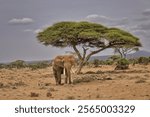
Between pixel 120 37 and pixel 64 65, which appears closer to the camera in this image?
pixel 64 65

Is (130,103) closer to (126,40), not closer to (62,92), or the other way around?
(62,92)

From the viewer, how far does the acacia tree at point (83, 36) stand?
29.0 metres

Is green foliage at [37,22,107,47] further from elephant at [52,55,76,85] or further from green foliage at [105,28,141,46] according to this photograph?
elephant at [52,55,76,85]

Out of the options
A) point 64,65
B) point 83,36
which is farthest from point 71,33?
point 64,65

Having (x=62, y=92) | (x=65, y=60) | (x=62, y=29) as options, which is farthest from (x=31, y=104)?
(x=62, y=29)

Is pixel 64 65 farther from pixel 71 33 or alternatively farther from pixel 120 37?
pixel 120 37

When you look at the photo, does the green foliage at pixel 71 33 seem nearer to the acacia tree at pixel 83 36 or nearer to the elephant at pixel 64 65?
the acacia tree at pixel 83 36

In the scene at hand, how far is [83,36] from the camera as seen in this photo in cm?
2855

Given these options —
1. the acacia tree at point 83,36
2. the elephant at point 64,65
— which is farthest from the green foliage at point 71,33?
the elephant at point 64,65

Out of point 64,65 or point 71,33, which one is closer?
point 64,65

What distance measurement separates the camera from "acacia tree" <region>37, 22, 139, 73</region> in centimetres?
2898

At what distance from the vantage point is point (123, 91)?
52.7ft

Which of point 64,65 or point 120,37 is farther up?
point 120,37

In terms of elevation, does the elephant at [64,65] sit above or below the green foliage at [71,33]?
below
